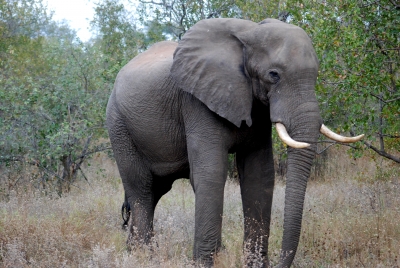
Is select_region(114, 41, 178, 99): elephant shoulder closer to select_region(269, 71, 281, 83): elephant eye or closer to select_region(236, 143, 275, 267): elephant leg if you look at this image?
select_region(236, 143, 275, 267): elephant leg

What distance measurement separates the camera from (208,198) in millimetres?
5977

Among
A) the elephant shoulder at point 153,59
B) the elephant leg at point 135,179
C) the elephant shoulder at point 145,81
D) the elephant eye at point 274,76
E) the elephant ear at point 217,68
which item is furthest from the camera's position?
the elephant leg at point 135,179

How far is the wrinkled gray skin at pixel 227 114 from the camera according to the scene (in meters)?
5.49

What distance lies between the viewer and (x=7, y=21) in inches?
633

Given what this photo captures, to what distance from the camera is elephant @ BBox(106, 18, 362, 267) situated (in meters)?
5.48

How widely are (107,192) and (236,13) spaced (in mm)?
4407

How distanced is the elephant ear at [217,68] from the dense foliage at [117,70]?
172cm

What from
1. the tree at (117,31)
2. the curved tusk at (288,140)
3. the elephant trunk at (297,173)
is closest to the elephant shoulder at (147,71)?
the curved tusk at (288,140)

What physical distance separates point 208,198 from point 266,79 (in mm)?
1171

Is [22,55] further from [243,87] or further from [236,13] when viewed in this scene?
[243,87]

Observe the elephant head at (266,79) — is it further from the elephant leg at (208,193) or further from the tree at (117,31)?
the tree at (117,31)

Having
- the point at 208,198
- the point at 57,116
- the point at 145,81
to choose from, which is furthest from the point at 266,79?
the point at 57,116

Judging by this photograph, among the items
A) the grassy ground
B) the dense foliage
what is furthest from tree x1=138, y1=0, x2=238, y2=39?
the grassy ground

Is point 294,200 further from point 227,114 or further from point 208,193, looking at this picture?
point 227,114
